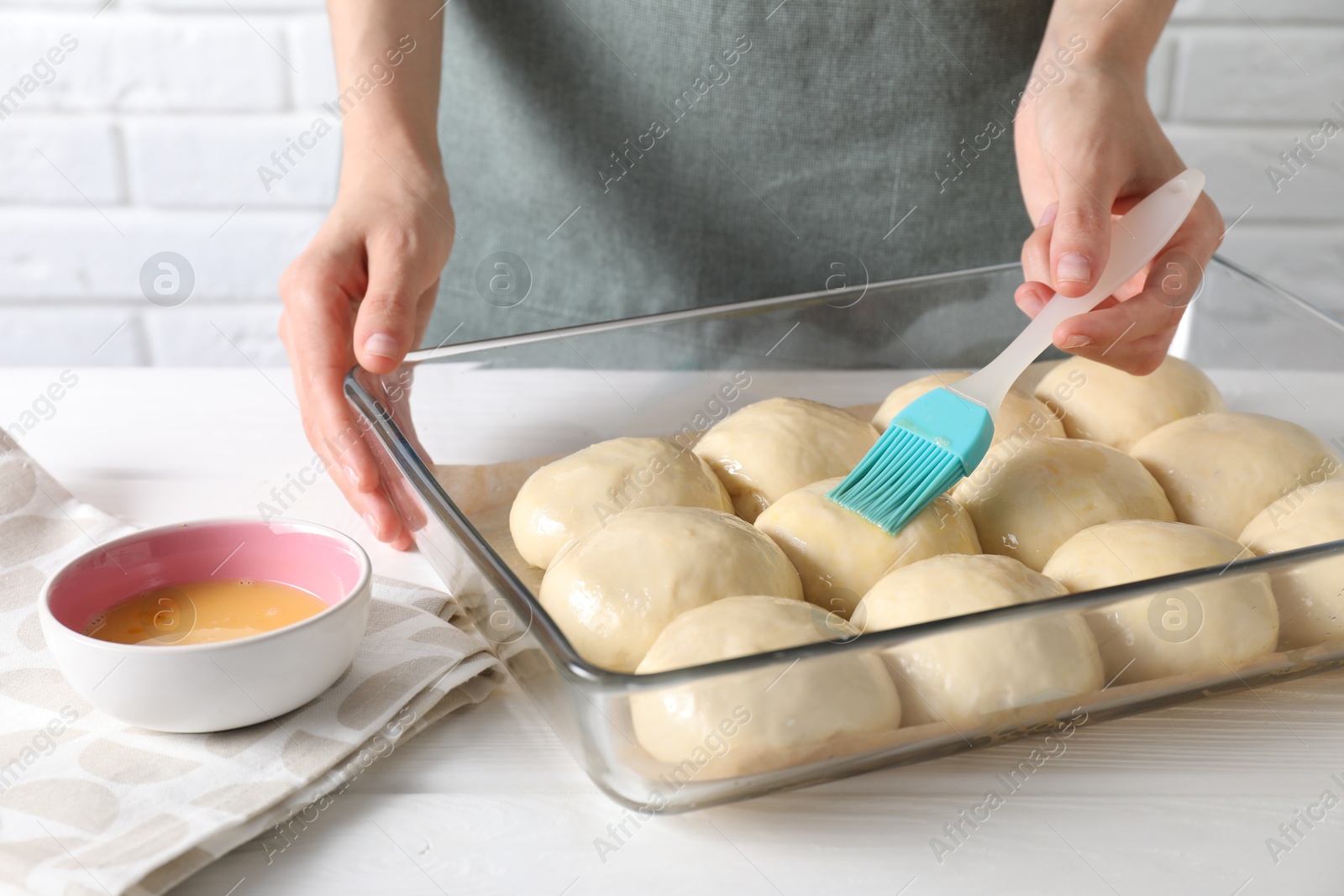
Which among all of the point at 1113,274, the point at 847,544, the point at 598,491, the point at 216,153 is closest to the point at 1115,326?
the point at 1113,274

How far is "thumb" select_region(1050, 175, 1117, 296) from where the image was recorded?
0.68m

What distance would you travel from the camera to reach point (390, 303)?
786 mm

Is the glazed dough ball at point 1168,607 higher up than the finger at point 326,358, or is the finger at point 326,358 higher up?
the finger at point 326,358

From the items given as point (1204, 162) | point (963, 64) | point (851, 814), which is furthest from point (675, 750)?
point (1204, 162)

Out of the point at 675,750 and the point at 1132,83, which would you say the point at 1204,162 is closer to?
the point at 1132,83

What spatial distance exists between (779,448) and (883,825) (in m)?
0.31

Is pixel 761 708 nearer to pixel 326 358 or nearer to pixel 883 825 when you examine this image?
pixel 883 825

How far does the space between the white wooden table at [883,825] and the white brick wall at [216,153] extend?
46.4 inches

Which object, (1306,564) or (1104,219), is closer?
Answer: (1306,564)

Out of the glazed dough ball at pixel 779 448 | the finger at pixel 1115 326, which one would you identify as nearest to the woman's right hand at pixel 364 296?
the glazed dough ball at pixel 779 448

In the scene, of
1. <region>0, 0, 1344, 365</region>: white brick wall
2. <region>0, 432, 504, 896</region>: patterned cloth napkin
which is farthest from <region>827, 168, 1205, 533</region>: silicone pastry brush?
<region>0, 0, 1344, 365</region>: white brick wall

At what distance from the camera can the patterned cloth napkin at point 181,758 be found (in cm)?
48

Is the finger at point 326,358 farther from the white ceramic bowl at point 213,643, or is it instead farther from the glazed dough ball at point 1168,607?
the glazed dough ball at point 1168,607

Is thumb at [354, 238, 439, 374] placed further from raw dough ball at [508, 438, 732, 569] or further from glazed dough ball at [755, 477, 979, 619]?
glazed dough ball at [755, 477, 979, 619]
